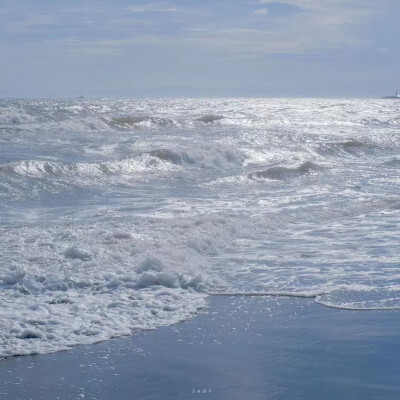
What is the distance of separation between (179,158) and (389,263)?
13.8 metres

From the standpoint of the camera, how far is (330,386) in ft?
17.4

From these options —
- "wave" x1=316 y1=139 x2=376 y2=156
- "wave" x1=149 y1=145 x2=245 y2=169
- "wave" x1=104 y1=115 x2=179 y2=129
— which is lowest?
"wave" x1=316 y1=139 x2=376 y2=156

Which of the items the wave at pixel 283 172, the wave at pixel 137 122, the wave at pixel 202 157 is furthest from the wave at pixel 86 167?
the wave at pixel 137 122

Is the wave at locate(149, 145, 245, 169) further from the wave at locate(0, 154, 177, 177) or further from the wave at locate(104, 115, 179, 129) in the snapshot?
the wave at locate(104, 115, 179, 129)

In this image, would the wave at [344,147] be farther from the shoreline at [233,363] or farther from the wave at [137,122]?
the shoreline at [233,363]

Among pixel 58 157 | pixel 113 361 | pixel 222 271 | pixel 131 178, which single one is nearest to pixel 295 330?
pixel 113 361

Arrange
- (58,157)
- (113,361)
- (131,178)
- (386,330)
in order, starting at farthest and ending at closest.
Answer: (58,157), (131,178), (386,330), (113,361)

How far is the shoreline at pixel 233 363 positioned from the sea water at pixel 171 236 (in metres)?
0.33

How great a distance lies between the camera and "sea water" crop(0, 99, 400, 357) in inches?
284

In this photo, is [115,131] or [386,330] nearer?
[386,330]

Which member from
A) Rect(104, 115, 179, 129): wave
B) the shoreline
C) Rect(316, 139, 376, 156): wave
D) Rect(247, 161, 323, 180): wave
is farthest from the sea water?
Rect(104, 115, 179, 129): wave

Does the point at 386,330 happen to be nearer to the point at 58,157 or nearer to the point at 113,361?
the point at 113,361

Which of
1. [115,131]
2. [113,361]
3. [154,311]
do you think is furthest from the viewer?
[115,131]

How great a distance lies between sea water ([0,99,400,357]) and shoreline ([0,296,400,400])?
0.33 meters
